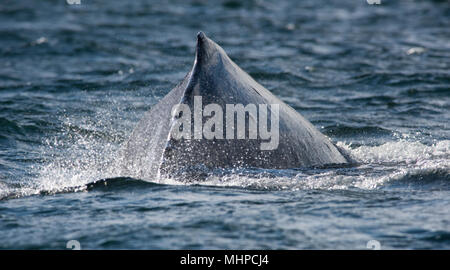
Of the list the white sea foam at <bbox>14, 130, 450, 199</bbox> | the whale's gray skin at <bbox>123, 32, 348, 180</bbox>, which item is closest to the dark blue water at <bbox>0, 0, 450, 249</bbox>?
the white sea foam at <bbox>14, 130, 450, 199</bbox>

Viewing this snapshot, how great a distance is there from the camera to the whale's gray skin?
25.2 ft

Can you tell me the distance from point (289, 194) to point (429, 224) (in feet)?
4.97

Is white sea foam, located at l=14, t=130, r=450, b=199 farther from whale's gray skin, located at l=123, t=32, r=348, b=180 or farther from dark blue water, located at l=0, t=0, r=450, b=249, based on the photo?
whale's gray skin, located at l=123, t=32, r=348, b=180

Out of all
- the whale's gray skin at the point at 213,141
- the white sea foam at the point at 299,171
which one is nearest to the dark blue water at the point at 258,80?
the white sea foam at the point at 299,171

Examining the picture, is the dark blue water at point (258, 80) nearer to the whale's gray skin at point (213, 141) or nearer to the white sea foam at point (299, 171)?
the white sea foam at point (299, 171)

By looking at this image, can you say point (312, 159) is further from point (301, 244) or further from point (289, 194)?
point (301, 244)

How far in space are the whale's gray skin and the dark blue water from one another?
0.63 feet

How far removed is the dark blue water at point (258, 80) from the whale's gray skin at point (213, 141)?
193 mm

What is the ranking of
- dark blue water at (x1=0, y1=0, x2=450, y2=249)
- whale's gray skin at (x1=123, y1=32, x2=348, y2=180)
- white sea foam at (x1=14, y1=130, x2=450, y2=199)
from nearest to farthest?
dark blue water at (x1=0, y1=0, x2=450, y2=249) → whale's gray skin at (x1=123, y1=32, x2=348, y2=180) → white sea foam at (x1=14, y1=130, x2=450, y2=199)

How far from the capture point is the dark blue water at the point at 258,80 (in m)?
6.91

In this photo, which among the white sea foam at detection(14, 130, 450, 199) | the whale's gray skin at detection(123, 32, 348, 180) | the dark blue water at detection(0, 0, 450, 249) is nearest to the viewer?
the dark blue water at detection(0, 0, 450, 249)

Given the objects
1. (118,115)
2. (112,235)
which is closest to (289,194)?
(112,235)
